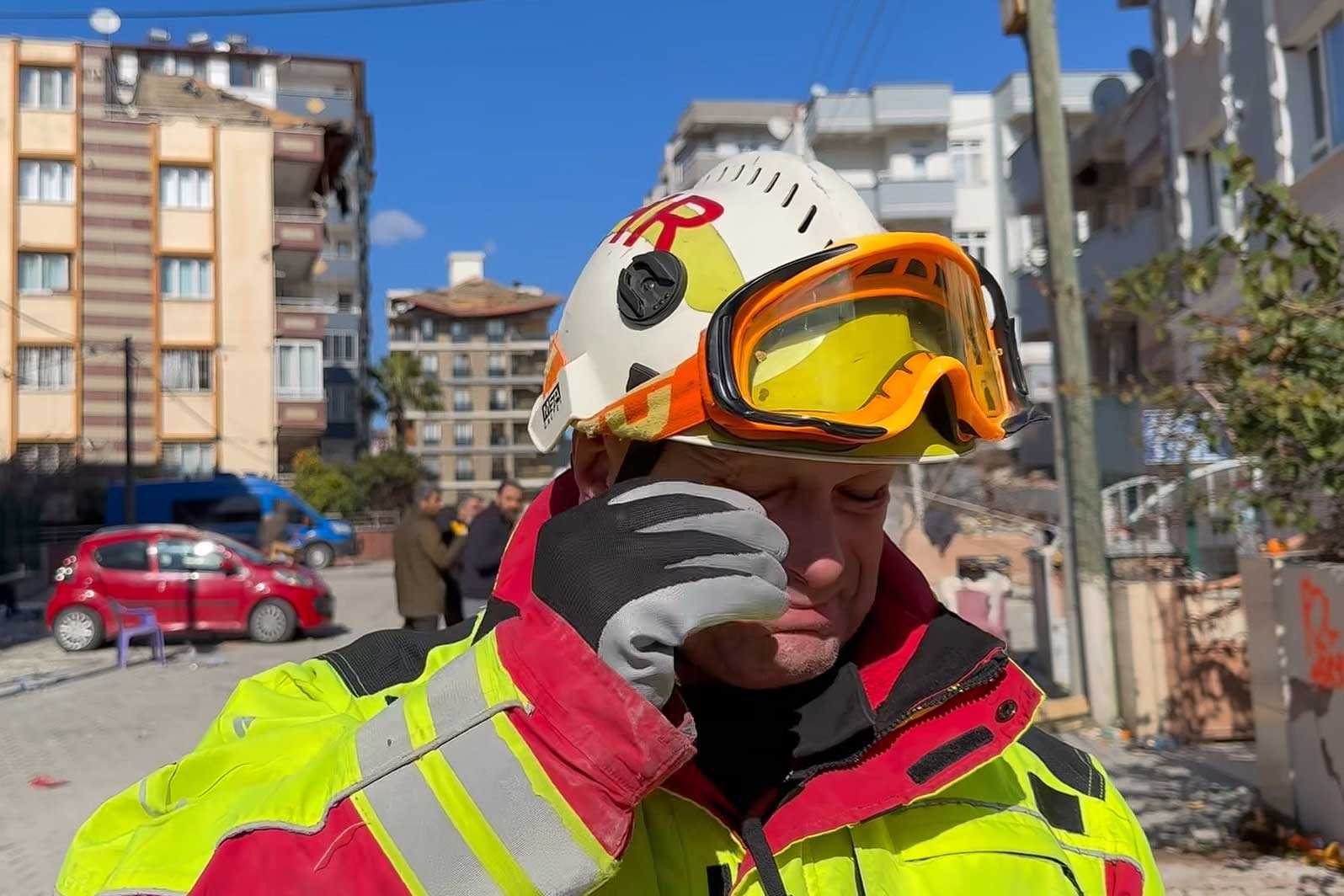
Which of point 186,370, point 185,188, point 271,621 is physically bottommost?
point 271,621

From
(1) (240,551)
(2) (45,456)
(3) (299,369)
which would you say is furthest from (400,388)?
(1) (240,551)

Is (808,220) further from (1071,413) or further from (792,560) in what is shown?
(1071,413)

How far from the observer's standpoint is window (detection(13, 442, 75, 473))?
30.9 m

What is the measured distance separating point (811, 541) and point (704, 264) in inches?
15.6

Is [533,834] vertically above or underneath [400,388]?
underneath

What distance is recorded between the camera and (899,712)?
1460mm

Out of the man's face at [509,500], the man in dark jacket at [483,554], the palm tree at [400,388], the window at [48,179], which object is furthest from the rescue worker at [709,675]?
the palm tree at [400,388]

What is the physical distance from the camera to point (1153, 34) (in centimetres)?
1727

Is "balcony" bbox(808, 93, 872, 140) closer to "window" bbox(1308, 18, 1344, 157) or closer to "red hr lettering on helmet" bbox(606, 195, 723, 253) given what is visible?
"window" bbox(1308, 18, 1344, 157)

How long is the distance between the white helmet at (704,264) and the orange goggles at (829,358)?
3 centimetres

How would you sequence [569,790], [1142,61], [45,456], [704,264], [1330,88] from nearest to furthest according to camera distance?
[569,790] → [704,264] → [1330,88] → [1142,61] → [45,456]

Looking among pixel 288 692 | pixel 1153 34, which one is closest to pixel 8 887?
pixel 288 692

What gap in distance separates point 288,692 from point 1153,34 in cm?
1884

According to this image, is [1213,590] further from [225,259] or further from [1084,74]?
[225,259]
